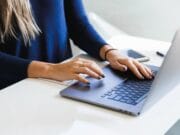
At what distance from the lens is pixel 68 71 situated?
1.05 metres

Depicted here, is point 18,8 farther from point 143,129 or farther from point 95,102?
point 143,129

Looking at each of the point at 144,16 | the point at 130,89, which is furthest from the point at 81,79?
the point at 144,16

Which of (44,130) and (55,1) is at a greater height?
(55,1)

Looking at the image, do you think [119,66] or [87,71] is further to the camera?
[119,66]

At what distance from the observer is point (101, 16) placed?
2324 millimetres

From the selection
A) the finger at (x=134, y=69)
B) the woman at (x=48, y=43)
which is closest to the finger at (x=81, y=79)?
the woman at (x=48, y=43)

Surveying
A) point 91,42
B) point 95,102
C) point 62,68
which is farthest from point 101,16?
point 95,102

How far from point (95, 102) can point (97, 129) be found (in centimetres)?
11

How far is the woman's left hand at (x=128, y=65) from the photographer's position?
107cm

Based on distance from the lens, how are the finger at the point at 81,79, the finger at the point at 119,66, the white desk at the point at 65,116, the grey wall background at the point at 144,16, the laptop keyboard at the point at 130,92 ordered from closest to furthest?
the white desk at the point at 65,116, the laptop keyboard at the point at 130,92, the finger at the point at 81,79, the finger at the point at 119,66, the grey wall background at the point at 144,16

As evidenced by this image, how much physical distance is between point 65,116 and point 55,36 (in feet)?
2.01

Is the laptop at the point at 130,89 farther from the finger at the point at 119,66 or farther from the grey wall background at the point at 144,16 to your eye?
the grey wall background at the point at 144,16

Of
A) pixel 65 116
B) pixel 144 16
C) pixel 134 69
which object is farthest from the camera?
pixel 144 16

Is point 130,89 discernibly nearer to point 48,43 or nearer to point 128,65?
point 128,65
